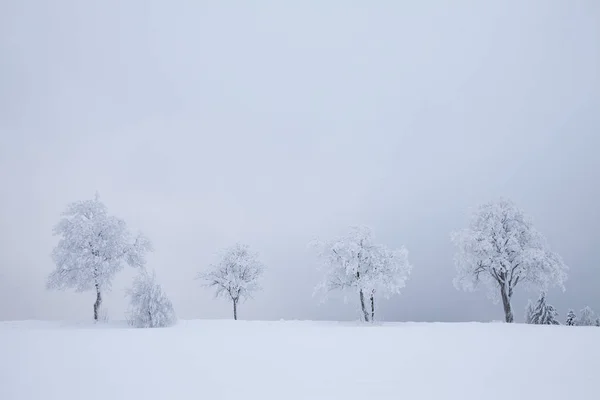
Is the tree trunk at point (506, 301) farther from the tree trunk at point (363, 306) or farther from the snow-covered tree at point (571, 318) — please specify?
the snow-covered tree at point (571, 318)

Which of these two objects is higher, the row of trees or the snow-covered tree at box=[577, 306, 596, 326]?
Result: the row of trees

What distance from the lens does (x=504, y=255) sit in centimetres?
3127

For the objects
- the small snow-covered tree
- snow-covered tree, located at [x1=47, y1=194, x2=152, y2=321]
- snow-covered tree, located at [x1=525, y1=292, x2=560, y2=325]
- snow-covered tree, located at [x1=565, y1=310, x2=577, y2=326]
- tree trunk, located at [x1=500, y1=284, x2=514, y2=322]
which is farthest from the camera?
the small snow-covered tree

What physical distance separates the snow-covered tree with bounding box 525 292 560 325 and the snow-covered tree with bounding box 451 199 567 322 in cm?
944

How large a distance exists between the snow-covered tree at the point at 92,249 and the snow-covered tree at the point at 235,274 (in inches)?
399

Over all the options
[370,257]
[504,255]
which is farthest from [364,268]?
[504,255]

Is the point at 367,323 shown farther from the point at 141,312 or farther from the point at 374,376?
the point at 374,376

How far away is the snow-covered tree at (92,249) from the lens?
99.3 feet

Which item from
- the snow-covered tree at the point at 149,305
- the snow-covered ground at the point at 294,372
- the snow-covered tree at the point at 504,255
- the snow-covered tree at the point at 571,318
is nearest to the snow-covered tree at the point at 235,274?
the snow-covered tree at the point at 149,305

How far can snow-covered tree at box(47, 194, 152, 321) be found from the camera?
3027cm

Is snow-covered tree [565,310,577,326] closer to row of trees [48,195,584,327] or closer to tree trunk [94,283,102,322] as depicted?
row of trees [48,195,584,327]

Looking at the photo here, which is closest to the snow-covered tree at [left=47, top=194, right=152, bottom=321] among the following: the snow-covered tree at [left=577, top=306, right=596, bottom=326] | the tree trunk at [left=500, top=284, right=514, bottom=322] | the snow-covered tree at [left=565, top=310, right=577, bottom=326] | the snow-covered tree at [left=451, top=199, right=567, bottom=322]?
the snow-covered tree at [left=451, top=199, right=567, bottom=322]

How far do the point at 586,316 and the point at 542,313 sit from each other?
7661 millimetres

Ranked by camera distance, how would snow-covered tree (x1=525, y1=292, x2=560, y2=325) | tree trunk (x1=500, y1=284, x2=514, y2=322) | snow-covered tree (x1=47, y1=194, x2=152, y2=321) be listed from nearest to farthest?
snow-covered tree (x1=47, y1=194, x2=152, y2=321) < tree trunk (x1=500, y1=284, x2=514, y2=322) < snow-covered tree (x1=525, y1=292, x2=560, y2=325)
